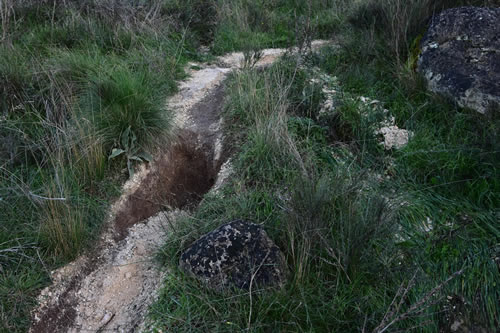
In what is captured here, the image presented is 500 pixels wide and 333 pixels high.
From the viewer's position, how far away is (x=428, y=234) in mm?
2773

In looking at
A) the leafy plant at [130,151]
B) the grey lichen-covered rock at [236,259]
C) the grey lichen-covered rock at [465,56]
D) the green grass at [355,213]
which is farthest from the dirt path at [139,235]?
the grey lichen-covered rock at [465,56]

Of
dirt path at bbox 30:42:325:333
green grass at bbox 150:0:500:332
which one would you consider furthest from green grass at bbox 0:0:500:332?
dirt path at bbox 30:42:325:333

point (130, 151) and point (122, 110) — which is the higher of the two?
point (122, 110)

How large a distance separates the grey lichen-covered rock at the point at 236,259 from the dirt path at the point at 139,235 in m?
0.36

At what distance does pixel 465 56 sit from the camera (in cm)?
408

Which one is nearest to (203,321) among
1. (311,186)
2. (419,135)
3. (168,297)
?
(168,297)

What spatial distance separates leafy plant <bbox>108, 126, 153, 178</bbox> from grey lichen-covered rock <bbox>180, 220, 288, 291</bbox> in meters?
1.24

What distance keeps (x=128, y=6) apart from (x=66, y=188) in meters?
3.16

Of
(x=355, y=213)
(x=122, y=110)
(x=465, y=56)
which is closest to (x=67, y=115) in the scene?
(x=122, y=110)

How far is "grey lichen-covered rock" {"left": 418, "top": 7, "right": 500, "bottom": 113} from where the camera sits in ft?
12.3

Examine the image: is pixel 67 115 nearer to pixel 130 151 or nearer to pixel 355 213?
pixel 130 151

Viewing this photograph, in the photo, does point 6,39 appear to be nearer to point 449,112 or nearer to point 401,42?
point 401,42

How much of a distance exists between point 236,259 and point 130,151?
5.18ft

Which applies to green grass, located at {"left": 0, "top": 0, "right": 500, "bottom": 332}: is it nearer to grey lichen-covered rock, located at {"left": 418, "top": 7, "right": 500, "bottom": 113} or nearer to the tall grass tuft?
the tall grass tuft
